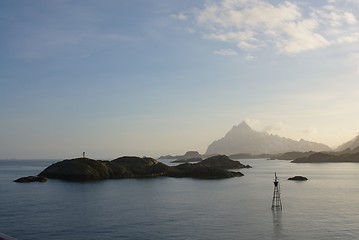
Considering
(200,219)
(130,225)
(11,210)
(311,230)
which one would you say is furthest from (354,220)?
(11,210)

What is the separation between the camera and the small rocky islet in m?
121

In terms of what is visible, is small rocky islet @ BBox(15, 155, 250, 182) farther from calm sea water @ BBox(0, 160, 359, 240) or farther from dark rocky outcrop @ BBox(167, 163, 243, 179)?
calm sea water @ BBox(0, 160, 359, 240)

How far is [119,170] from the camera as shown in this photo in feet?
437

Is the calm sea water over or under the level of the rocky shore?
under

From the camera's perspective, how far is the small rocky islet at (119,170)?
120688mm

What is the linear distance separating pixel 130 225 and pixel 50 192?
43501 millimetres

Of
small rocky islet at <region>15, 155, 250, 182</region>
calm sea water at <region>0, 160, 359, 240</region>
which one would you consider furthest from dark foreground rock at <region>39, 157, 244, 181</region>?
calm sea water at <region>0, 160, 359, 240</region>

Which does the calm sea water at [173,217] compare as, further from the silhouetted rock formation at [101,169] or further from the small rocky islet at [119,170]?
the small rocky islet at [119,170]

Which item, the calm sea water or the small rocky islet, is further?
the small rocky islet

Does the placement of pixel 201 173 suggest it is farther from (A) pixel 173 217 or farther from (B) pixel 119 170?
(A) pixel 173 217

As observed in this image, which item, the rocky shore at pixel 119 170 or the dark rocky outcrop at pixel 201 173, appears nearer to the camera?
the rocky shore at pixel 119 170

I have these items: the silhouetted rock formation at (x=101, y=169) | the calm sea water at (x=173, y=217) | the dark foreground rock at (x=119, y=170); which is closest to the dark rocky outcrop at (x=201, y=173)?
the dark foreground rock at (x=119, y=170)

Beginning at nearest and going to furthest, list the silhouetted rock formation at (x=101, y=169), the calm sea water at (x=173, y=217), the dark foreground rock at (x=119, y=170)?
1. the calm sea water at (x=173, y=217)
2. the silhouetted rock formation at (x=101, y=169)
3. the dark foreground rock at (x=119, y=170)

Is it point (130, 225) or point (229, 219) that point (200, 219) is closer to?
point (229, 219)
